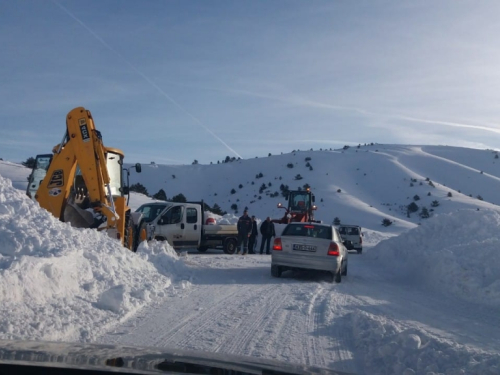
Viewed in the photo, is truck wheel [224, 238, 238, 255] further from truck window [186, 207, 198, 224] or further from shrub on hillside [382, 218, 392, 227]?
shrub on hillside [382, 218, 392, 227]

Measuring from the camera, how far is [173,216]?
2111 cm

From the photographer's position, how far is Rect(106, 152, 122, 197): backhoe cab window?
15118mm

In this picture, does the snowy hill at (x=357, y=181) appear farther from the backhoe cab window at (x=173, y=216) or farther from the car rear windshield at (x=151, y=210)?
the car rear windshield at (x=151, y=210)

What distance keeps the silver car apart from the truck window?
749 centimetres

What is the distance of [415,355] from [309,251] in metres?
7.64

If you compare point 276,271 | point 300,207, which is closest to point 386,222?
point 300,207

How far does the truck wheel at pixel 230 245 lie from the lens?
2328cm

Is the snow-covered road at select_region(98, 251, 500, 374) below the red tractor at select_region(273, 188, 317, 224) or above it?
below

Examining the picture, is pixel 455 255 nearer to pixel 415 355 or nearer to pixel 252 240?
pixel 415 355

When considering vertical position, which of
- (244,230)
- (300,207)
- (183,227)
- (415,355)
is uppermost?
(300,207)

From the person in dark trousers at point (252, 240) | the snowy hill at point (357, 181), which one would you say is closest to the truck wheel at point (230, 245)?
the person in dark trousers at point (252, 240)

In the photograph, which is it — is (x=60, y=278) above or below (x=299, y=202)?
below

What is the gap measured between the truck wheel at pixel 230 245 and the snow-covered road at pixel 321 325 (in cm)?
885

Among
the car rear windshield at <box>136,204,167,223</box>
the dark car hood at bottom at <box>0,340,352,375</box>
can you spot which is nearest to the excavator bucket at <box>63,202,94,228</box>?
the car rear windshield at <box>136,204,167,223</box>
